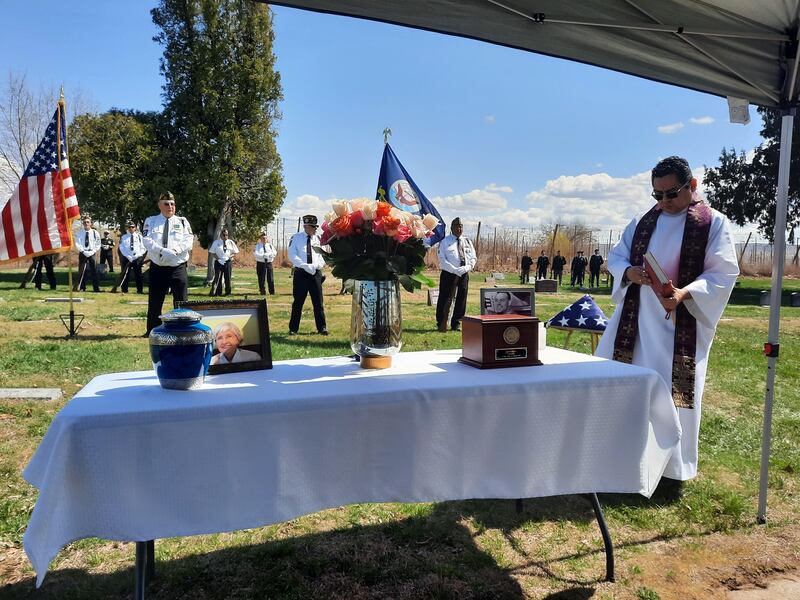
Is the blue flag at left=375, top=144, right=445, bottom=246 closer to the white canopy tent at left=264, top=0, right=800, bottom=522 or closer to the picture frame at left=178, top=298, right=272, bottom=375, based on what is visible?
the white canopy tent at left=264, top=0, right=800, bottom=522

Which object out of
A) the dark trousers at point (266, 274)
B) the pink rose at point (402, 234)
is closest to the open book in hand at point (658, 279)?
the pink rose at point (402, 234)

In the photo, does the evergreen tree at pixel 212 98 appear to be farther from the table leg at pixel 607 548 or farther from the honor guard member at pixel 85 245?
the table leg at pixel 607 548

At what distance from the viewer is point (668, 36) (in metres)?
3.35

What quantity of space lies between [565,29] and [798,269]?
41425 mm

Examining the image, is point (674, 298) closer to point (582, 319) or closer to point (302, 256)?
point (582, 319)

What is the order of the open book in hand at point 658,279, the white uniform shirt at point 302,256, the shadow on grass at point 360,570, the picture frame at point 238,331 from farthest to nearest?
1. the white uniform shirt at point 302,256
2. the open book in hand at point 658,279
3. the shadow on grass at point 360,570
4. the picture frame at point 238,331

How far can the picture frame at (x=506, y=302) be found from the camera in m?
2.89

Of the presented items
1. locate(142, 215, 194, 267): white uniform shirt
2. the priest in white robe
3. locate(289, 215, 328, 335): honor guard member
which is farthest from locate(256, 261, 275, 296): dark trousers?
the priest in white robe

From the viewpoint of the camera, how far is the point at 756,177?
2970 cm

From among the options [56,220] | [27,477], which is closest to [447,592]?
[27,477]

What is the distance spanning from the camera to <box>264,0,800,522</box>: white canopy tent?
3.05 m

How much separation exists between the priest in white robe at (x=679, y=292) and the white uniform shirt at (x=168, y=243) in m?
6.06

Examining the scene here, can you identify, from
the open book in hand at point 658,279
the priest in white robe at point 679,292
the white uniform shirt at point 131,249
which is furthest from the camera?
the white uniform shirt at point 131,249

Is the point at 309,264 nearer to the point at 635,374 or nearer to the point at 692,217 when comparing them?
the point at 692,217
